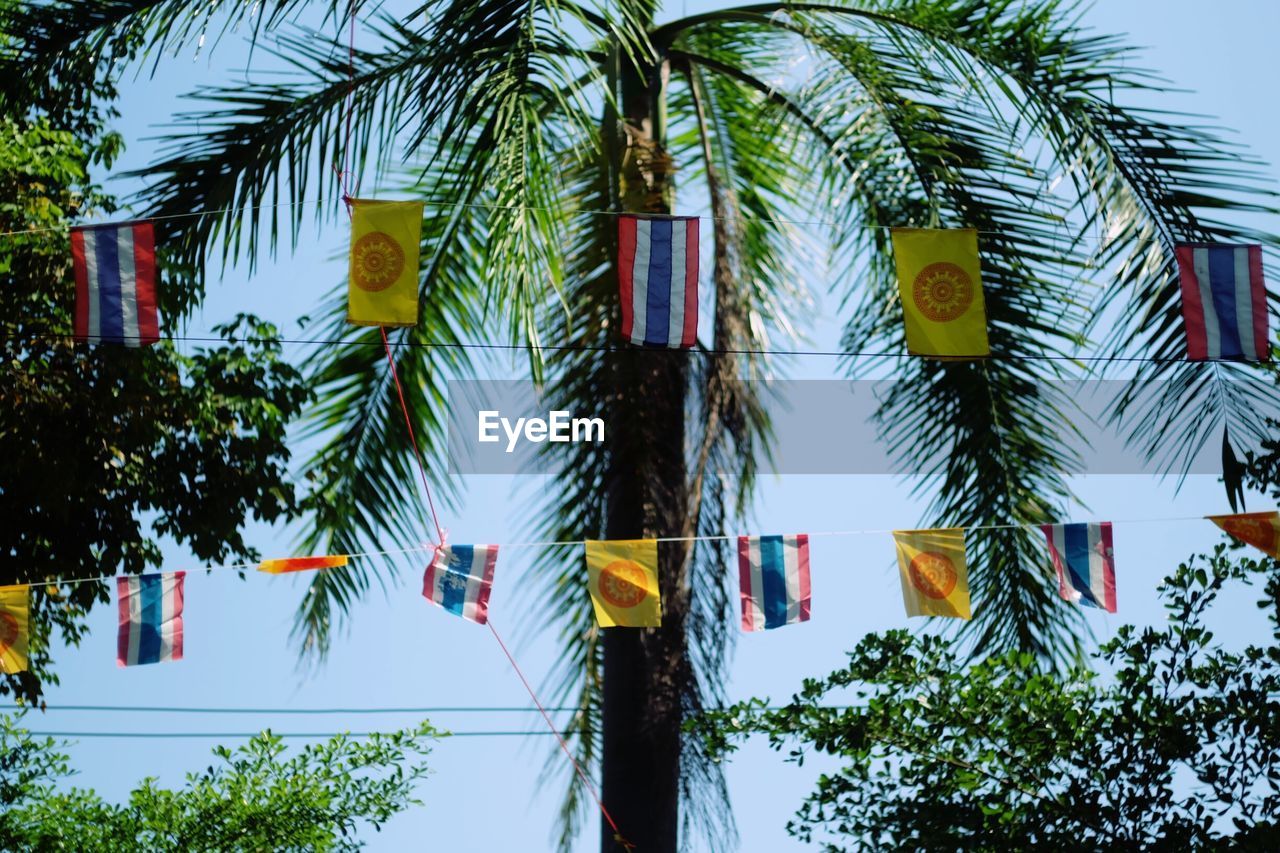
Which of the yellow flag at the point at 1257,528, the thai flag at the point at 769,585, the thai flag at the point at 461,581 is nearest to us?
the yellow flag at the point at 1257,528

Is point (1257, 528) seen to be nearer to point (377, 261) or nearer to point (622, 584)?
point (622, 584)

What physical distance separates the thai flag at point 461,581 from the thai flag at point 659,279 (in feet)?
4.83

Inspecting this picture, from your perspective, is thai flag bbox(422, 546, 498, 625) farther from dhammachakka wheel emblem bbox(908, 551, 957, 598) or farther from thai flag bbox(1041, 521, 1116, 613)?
thai flag bbox(1041, 521, 1116, 613)

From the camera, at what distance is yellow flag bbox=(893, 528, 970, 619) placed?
27.9 ft

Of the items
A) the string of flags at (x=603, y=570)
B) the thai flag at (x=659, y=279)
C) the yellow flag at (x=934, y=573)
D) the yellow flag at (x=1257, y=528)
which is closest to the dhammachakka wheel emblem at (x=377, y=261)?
the thai flag at (x=659, y=279)

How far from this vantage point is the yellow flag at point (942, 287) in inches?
336

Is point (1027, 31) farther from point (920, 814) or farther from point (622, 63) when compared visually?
point (920, 814)

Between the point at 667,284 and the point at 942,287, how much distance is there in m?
1.47

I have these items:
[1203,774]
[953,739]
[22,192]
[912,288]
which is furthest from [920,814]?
[22,192]

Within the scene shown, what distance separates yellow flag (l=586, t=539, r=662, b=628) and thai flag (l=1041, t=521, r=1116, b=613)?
2.12 metres

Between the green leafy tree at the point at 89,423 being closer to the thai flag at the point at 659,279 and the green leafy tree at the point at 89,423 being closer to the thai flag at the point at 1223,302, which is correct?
the thai flag at the point at 659,279

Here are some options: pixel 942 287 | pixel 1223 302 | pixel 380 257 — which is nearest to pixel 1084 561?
pixel 1223 302

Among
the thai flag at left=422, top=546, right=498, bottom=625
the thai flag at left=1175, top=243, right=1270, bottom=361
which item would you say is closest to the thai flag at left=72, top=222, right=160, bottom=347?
the thai flag at left=422, top=546, right=498, bottom=625

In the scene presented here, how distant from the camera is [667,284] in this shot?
8422 millimetres
